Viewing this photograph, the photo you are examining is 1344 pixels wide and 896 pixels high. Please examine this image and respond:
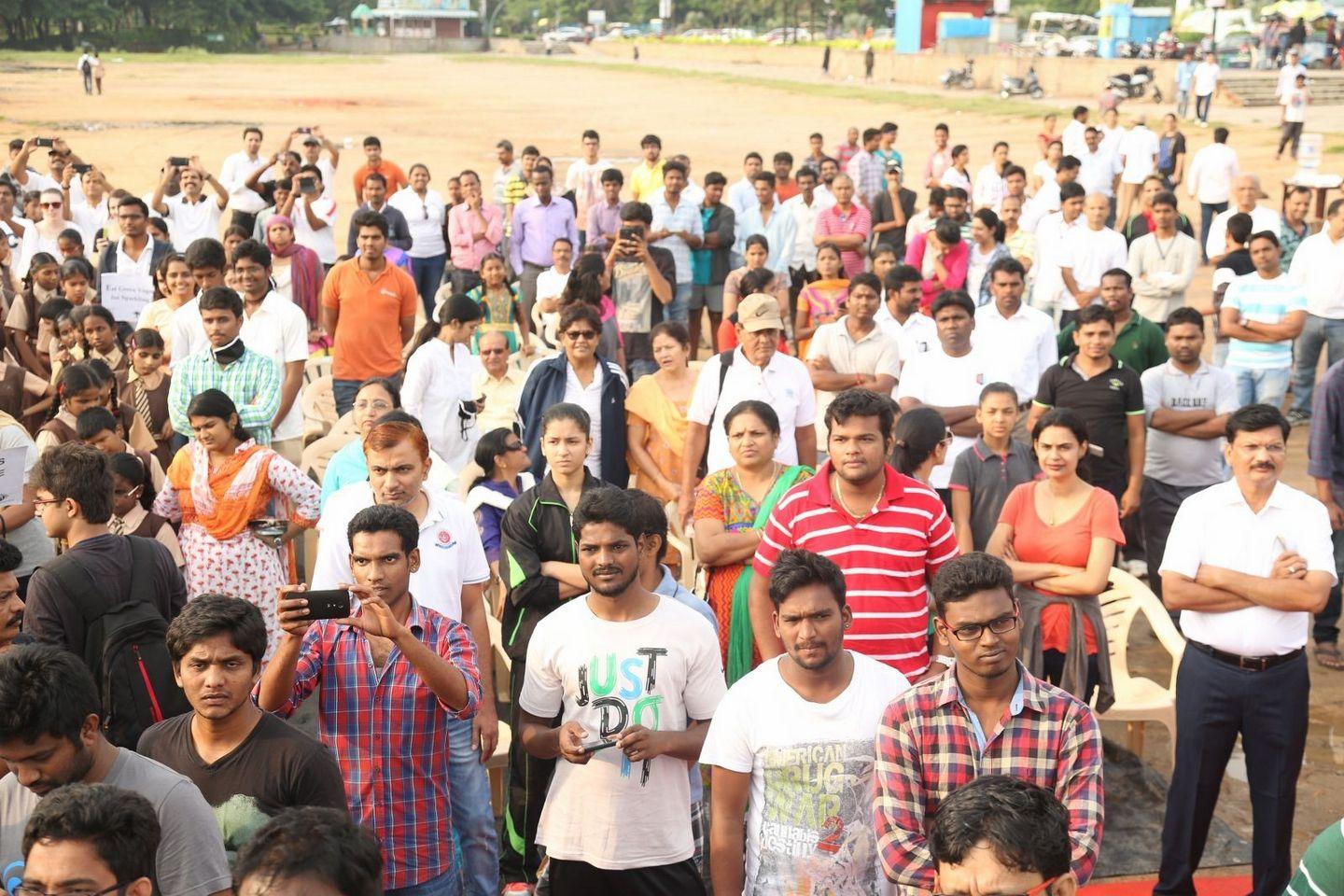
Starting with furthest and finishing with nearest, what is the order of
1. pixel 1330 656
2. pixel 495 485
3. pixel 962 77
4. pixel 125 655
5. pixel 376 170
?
1. pixel 962 77
2. pixel 376 170
3. pixel 1330 656
4. pixel 495 485
5. pixel 125 655

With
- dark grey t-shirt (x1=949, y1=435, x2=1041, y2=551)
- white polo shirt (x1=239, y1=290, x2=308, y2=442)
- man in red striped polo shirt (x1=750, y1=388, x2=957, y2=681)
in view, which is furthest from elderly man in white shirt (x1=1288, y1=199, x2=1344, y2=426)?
white polo shirt (x1=239, y1=290, x2=308, y2=442)

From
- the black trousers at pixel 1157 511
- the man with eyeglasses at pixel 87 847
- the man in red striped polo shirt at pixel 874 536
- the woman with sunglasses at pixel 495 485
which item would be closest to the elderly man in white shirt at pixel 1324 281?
the black trousers at pixel 1157 511

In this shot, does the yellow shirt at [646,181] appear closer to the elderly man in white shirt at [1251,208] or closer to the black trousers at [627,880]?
the elderly man in white shirt at [1251,208]

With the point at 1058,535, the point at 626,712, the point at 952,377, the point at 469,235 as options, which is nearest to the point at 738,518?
the point at 1058,535

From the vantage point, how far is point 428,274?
14.4 metres

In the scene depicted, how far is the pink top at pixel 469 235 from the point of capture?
1362 centimetres

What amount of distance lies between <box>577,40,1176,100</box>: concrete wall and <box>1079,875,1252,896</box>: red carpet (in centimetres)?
4086

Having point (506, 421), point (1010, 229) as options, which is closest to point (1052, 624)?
point (506, 421)

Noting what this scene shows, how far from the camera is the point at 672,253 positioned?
40.3ft

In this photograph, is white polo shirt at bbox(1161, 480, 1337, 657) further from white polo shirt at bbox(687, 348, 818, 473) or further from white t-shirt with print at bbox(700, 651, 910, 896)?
white polo shirt at bbox(687, 348, 818, 473)

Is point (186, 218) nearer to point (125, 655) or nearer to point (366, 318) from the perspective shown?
point (366, 318)

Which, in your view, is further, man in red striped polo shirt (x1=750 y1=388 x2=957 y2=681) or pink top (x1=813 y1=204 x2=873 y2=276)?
pink top (x1=813 y1=204 x2=873 y2=276)

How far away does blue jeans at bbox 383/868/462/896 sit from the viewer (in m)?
4.34

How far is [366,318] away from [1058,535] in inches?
204
